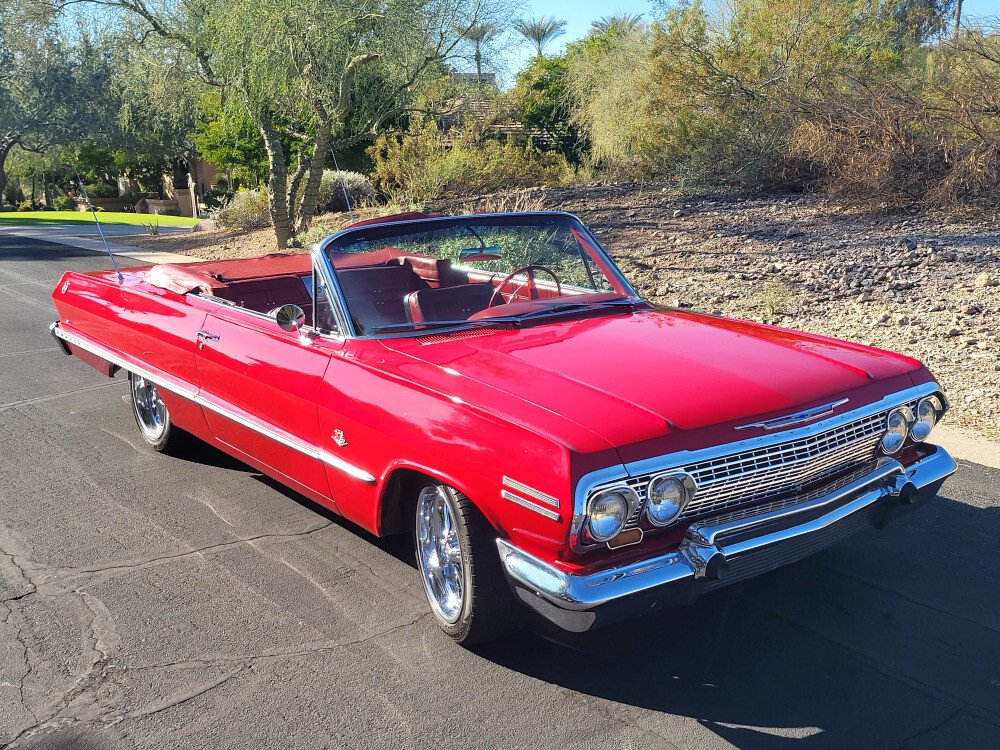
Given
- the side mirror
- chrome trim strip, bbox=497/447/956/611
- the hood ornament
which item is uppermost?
the side mirror

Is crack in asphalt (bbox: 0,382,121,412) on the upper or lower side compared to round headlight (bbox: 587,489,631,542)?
lower

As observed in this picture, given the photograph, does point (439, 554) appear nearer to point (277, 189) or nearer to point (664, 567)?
point (664, 567)

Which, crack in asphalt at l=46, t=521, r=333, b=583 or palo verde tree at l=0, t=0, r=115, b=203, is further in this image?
palo verde tree at l=0, t=0, r=115, b=203

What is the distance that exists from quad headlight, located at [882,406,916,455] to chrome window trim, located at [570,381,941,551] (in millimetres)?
164

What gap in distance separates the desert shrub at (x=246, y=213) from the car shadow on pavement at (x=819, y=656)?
19.6 m

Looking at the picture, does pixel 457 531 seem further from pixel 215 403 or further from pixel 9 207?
pixel 9 207

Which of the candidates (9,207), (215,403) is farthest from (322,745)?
(9,207)

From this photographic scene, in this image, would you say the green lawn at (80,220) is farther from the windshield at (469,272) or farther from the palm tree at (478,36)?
the windshield at (469,272)

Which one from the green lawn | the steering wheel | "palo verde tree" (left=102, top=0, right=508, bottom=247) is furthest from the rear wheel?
the green lawn

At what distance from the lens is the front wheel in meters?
3.54

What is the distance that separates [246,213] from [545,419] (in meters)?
20.8

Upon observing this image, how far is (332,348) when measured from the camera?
438 centimetres

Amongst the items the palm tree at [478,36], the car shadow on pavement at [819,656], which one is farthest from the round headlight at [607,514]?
the palm tree at [478,36]

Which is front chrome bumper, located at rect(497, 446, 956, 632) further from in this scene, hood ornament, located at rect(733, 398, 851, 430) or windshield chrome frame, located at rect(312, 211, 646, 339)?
windshield chrome frame, located at rect(312, 211, 646, 339)
